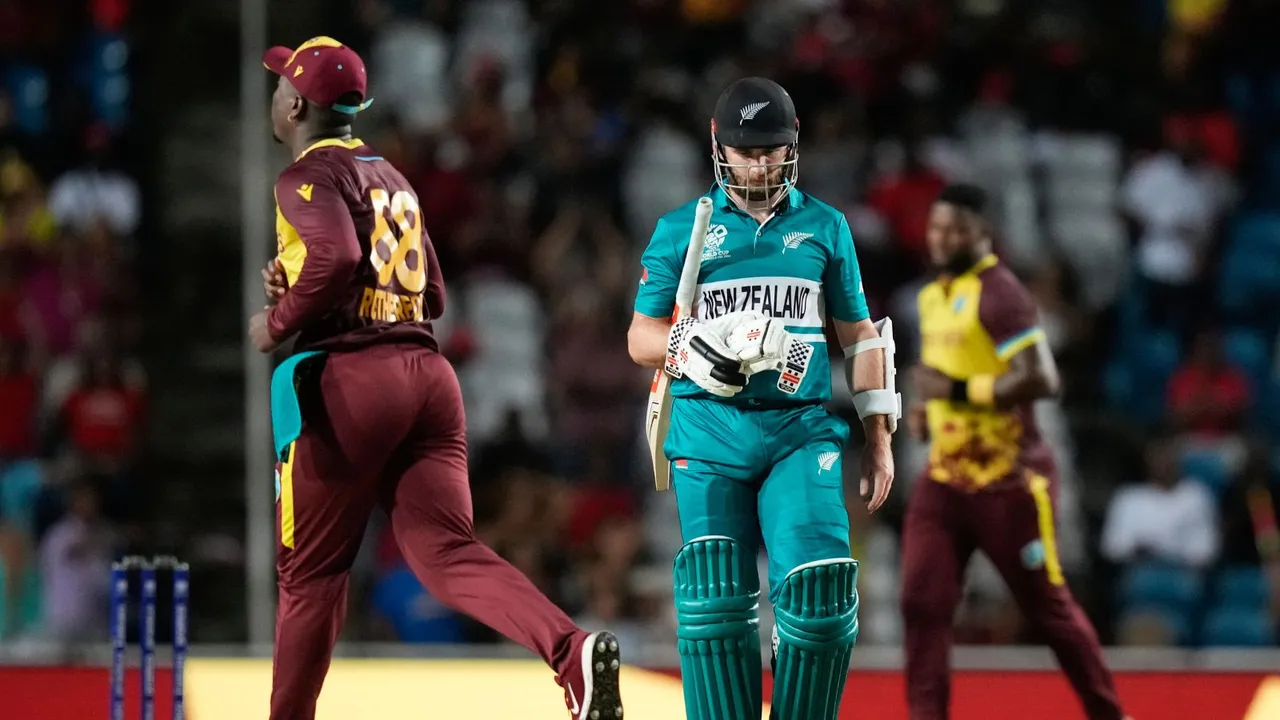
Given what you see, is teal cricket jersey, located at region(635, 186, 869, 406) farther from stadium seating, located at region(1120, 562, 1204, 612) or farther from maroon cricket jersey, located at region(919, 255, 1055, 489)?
stadium seating, located at region(1120, 562, 1204, 612)

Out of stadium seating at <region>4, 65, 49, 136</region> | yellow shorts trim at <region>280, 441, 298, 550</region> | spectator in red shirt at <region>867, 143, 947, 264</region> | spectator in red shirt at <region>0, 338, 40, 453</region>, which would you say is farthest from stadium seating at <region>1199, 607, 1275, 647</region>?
stadium seating at <region>4, 65, 49, 136</region>

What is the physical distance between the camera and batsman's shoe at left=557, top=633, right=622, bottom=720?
4.98 meters

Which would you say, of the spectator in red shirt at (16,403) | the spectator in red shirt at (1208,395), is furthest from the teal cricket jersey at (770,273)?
the spectator in red shirt at (16,403)

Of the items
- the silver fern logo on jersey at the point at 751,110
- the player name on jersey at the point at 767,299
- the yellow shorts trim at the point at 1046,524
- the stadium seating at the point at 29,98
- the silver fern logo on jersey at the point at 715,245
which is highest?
the stadium seating at the point at 29,98

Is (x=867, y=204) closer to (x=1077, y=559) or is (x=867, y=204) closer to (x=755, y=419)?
(x=1077, y=559)

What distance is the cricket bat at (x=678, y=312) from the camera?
4.92 metres

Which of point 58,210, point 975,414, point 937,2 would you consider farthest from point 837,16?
point 975,414

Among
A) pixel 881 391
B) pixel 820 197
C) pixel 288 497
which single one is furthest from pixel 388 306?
pixel 820 197

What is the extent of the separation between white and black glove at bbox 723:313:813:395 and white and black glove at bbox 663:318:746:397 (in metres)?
0.03

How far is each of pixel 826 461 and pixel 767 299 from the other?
1.49ft

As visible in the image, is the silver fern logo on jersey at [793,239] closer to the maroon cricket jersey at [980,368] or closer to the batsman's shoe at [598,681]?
the batsman's shoe at [598,681]

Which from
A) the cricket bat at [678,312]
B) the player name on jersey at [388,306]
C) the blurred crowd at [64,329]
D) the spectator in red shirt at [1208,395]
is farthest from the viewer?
the spectator in red shirt at [1208,395]

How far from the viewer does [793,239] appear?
4.98 meters

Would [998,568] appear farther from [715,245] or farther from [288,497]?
[288,497]
